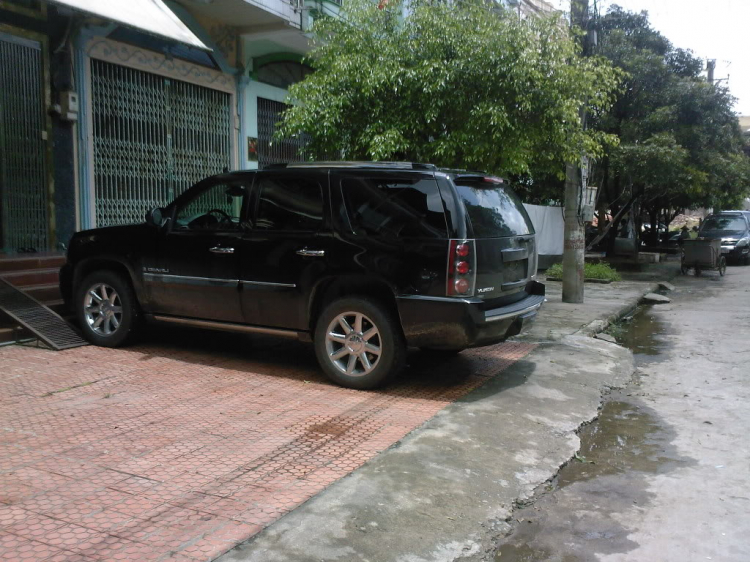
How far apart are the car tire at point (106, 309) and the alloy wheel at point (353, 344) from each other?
235 cm

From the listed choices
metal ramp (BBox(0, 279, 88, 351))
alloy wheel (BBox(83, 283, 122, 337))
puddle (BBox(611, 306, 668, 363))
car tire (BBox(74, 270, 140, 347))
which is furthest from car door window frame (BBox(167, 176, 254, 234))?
puddle (BBox(611, 306, 668, 363))

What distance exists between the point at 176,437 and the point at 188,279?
2327 millimetres

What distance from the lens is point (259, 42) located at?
508 inches

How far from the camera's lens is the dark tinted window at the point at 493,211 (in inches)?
232

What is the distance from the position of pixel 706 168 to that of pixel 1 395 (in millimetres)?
19452

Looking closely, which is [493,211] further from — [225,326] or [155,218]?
[155,218]

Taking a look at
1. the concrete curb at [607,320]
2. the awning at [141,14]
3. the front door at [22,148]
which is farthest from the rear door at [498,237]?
the front door at [22,148]

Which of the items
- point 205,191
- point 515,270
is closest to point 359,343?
point 515,270

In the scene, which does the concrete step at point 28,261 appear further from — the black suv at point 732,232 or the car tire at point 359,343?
the black suv at point 732,232

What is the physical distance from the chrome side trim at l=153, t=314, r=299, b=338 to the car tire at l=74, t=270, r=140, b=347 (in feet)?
1.06

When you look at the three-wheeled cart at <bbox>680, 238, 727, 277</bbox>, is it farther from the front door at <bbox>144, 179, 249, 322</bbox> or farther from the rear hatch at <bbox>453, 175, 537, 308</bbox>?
the front door at <bbox>144, 179, 249, 322</bbox>

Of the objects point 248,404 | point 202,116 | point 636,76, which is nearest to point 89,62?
point 202,116

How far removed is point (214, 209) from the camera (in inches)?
271

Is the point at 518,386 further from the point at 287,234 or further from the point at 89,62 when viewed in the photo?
the point at 89,62
